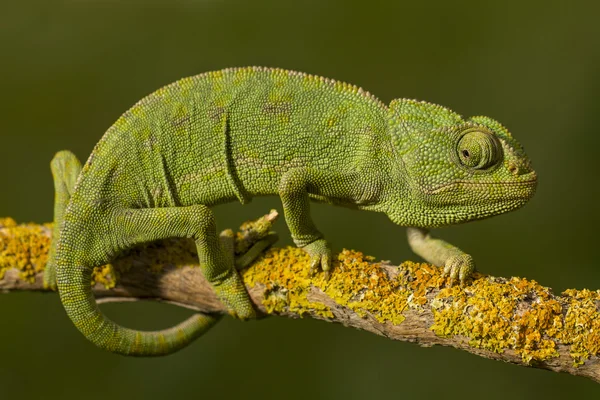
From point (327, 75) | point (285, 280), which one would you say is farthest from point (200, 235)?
point (327, 75)

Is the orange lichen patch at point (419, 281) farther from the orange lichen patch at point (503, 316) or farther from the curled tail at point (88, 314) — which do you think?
the curled tail at point (88, 314)

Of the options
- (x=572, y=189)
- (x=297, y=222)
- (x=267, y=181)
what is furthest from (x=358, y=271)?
(x=572, y=189)

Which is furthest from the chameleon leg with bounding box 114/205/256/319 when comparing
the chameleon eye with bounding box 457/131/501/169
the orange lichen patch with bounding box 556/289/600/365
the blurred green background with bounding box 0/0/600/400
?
the blurred green background with bounding box 0/0/600/400

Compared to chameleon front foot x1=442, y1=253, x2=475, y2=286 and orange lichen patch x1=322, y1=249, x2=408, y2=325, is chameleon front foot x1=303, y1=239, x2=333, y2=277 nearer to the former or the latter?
orange lichen patch x1=322, y1=249, x2=408, y2=325

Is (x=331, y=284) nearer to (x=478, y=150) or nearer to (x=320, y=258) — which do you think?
(x=320, y=258)

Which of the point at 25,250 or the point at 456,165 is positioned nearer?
the point at 456,165

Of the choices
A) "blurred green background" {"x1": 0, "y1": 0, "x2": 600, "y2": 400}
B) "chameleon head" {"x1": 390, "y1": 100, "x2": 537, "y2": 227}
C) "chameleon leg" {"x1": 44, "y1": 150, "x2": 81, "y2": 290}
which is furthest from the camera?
"blurred green background" {"x1": 0, "y1": 0, "x2": 600, "y2": 400}
